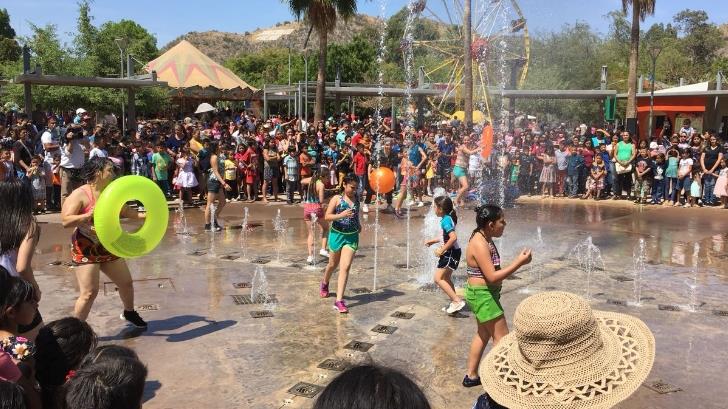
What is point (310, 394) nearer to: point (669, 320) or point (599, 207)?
point (669, 320)

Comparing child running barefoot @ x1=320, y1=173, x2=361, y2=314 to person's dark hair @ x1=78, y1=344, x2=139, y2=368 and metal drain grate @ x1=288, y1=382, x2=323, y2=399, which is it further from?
person's dark hair @ x1=78, y1=344, x2=139, y2=368

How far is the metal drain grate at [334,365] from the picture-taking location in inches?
201

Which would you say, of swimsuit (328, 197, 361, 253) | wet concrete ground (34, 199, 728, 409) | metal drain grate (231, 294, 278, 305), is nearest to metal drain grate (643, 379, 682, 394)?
wet concrete ground (34, 199, 728, 409)

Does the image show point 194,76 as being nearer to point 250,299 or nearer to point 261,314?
point 250,299

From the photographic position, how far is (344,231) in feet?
21.8

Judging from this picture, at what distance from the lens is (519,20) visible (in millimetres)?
26531

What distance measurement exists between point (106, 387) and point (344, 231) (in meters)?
4.53

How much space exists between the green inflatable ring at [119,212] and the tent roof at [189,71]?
23358 millimetres

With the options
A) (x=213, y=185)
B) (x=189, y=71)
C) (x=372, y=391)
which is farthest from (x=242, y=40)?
(x=372, y=391)

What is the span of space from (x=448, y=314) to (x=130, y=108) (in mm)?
14830

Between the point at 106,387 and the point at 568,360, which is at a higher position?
the point at 568,360

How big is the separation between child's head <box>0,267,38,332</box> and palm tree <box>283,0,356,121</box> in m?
19.7

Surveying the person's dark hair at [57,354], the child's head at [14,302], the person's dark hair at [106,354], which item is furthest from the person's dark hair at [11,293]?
the person's dark hair at [106,354]

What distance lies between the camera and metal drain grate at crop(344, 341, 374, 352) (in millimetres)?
5539
